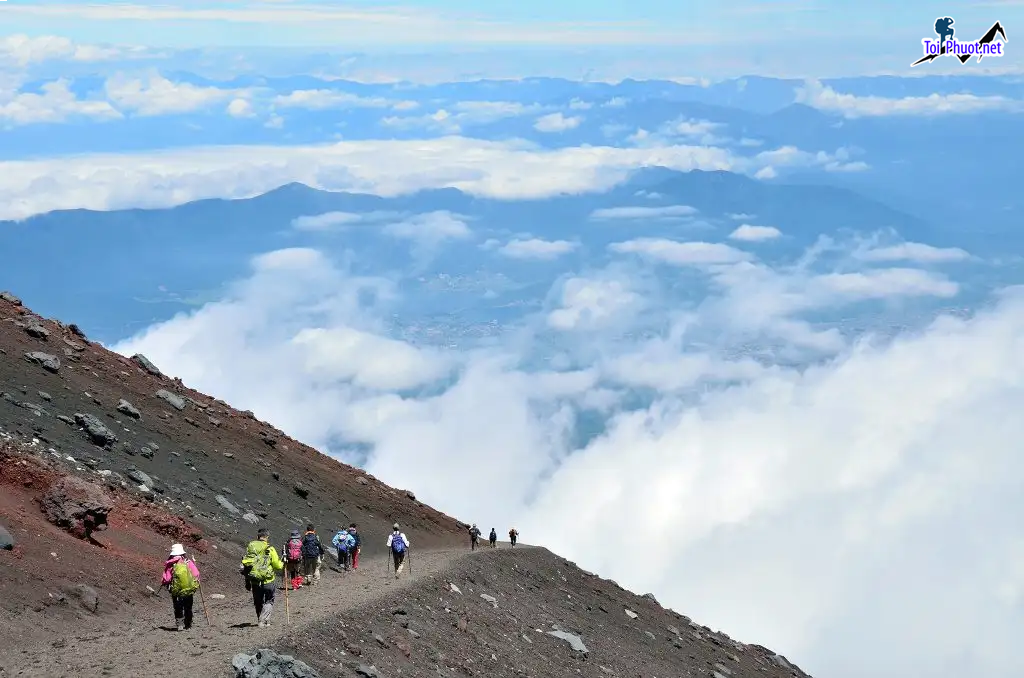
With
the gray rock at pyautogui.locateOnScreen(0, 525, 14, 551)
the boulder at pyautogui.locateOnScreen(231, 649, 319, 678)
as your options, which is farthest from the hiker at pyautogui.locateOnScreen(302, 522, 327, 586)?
the boulder at pyautogui.locateOnScreen(231, 649, 319, 678)

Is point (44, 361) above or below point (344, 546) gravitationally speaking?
above

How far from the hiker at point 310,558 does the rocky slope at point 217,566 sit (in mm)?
535

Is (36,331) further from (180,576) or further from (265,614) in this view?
(265,614)

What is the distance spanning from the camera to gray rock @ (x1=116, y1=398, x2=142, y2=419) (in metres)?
36.5

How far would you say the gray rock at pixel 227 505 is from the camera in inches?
1319

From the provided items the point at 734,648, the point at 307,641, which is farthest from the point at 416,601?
the point at 734,648

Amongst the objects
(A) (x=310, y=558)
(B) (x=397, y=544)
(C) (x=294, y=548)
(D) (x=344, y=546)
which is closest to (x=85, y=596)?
(C) (x=294, y=548)

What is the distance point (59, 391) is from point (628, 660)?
19.2 meters

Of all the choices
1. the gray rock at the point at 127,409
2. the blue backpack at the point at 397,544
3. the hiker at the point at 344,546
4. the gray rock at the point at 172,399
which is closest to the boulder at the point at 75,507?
the hiker at the point at 344,546

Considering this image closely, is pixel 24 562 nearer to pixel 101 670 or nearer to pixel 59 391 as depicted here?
pixel 101 670

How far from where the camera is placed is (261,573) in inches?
747

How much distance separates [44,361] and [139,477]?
743 centimetres

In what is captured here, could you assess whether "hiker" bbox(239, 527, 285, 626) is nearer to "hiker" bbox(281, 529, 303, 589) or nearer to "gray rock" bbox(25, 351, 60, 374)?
"hiker" bbox(281, 529, 303, 589)

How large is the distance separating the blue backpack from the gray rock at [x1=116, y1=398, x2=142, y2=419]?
12.9 m
